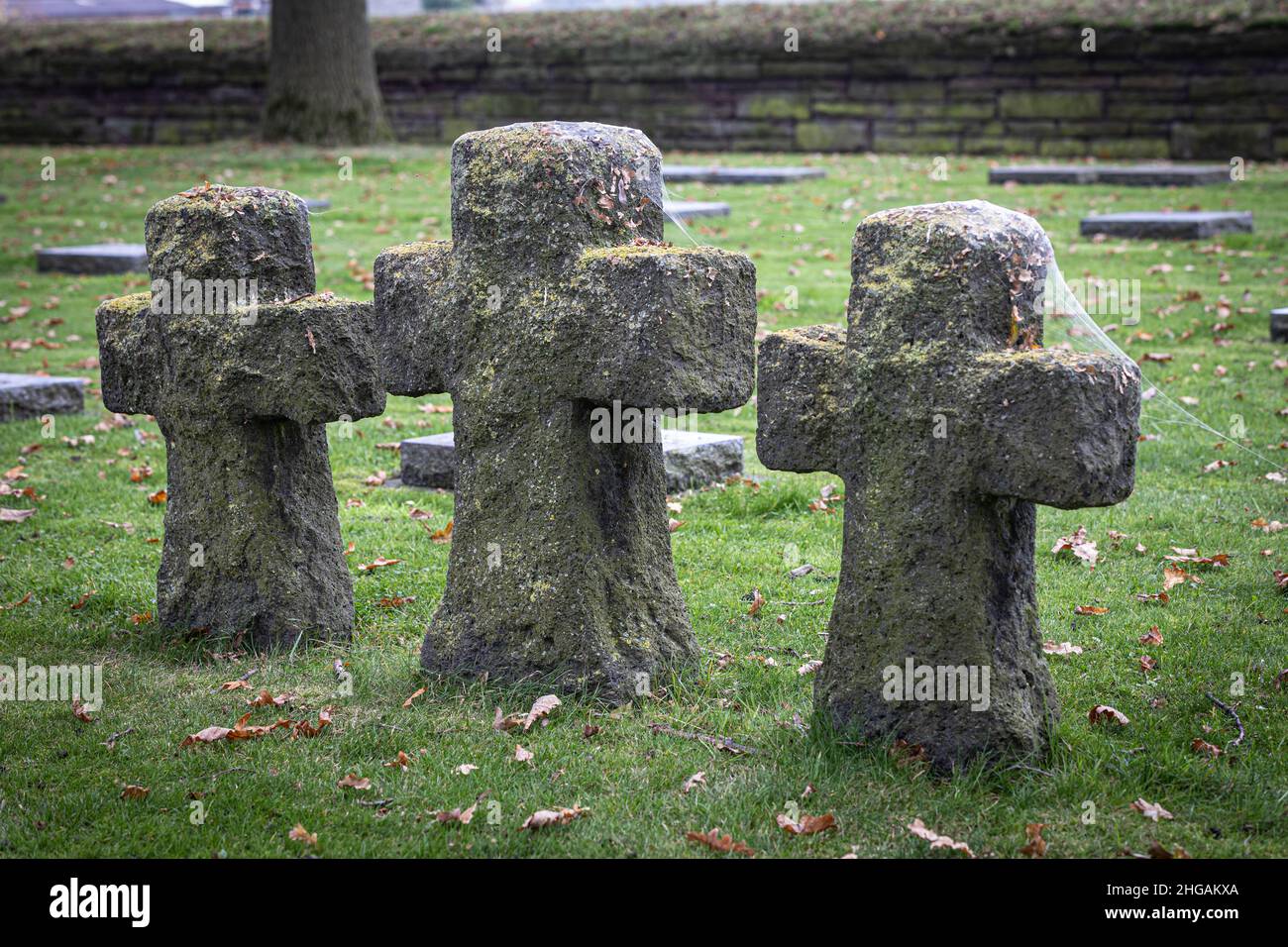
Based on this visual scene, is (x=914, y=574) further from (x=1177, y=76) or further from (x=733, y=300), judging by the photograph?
(x=1177, y=76)

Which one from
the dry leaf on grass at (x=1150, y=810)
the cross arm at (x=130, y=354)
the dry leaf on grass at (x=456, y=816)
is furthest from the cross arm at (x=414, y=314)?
the dry leaf on grass at (x=1150, y=810)

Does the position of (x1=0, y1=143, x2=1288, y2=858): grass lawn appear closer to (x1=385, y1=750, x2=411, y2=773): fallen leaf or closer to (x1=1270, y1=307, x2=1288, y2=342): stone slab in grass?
(x1=385, y1=750, x2=411, y2=773): fallen leaf

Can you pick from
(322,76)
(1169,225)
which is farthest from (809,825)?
(322,76)

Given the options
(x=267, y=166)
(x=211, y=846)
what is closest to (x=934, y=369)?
(x=211, y=846)

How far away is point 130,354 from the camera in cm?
552

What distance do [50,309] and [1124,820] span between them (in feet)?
36.7

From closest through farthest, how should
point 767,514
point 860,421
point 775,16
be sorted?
point 860,421, point 767,514, point 775,16

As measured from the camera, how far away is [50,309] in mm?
12398

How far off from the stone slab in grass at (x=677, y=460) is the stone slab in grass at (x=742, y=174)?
10.1 meters

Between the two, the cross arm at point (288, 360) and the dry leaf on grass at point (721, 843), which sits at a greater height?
the cross arm at point (288, 360)

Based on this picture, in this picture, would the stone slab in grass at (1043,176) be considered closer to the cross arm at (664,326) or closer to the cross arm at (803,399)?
the cross arm at (664,326)

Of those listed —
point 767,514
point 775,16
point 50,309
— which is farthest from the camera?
point 775,16

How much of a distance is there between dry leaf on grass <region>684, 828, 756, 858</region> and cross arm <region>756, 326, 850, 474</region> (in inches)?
46.3

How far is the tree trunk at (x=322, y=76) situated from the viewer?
1992 centimetres
